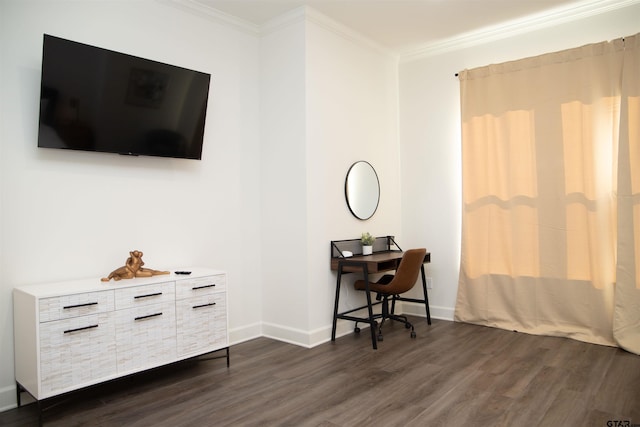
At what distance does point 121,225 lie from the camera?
324cm

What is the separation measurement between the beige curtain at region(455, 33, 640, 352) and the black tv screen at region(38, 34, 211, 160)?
2.71m

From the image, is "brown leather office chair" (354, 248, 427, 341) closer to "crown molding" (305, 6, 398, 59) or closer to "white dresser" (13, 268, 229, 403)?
"white dresser" (13, 268, 229, 403)

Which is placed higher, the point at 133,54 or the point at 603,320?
the point at 133,54

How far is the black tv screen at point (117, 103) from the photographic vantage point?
2781mm

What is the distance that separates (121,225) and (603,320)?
3922 mm

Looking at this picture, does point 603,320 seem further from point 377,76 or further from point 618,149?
point 377,76

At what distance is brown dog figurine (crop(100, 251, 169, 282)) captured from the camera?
2914 millimetres

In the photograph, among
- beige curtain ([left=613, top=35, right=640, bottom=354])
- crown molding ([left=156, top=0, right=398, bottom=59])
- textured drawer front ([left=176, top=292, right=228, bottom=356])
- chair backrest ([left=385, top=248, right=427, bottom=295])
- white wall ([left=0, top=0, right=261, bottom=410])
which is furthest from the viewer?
chair backrest ([left=385, top=248, right=427, bottom=295])

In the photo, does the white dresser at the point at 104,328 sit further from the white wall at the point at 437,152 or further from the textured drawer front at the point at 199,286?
the white wall at the point at 437,152

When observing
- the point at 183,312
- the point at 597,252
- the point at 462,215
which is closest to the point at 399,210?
the point at 462,215

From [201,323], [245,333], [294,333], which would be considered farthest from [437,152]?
[201,323]

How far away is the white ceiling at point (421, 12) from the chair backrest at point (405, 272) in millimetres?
2130

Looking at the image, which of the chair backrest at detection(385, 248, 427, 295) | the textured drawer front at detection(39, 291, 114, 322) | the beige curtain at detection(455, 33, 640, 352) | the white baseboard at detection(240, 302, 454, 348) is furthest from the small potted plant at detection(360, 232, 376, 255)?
the textured drawer front at detection(39, 291, 114, 322)

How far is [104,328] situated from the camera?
2707mm
